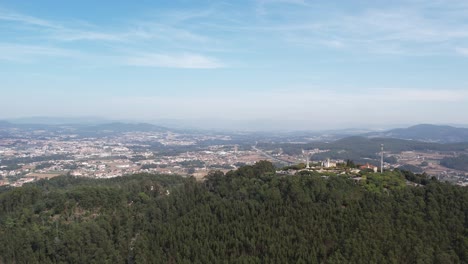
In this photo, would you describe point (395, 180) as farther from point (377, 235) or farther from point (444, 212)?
point (377, 235)

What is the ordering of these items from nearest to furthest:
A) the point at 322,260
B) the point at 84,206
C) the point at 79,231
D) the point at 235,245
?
the point at 322,260, the point at 235,245, the point at 79,231, the point at 84,206

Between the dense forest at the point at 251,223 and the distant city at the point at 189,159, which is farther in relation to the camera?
the distant city at the point at 189,159

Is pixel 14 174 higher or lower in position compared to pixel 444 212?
lower

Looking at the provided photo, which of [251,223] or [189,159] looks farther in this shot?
[189,159]

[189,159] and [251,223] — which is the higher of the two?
[251,223]

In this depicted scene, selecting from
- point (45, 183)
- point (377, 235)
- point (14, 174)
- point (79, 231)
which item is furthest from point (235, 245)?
point (14, 174)

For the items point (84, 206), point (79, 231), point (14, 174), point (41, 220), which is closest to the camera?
point (79, 231)

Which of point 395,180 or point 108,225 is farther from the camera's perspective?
point 395,180

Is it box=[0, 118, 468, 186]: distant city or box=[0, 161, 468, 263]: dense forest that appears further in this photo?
box=[0, 118, 468, 186]: distant city
